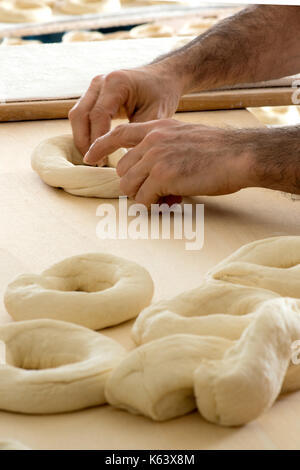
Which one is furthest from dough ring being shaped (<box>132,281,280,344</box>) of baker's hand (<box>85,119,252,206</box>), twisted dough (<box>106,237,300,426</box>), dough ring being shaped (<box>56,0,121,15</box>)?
dough ring being shaped (<box>56,0,121,15</box>)

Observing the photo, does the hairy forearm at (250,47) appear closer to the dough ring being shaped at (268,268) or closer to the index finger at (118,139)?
the index finger at (118,139)

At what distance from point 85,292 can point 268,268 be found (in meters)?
0.32

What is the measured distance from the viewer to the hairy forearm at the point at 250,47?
2092 mm

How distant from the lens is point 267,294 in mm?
1083

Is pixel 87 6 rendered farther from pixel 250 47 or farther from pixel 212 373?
pixel 212 373

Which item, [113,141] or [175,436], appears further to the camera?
[113,141]

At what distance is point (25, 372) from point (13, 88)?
138 centimetres

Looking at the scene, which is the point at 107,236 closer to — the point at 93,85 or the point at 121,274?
the point at 121,274

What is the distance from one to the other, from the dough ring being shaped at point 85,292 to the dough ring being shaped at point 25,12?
309 cm

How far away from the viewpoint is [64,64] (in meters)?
2.39

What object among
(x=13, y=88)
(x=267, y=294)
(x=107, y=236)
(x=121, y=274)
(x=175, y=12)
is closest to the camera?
(x=267, y=294)

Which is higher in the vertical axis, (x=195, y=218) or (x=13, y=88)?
(x=13, y=88)

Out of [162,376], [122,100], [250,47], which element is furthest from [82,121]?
[162,376]
